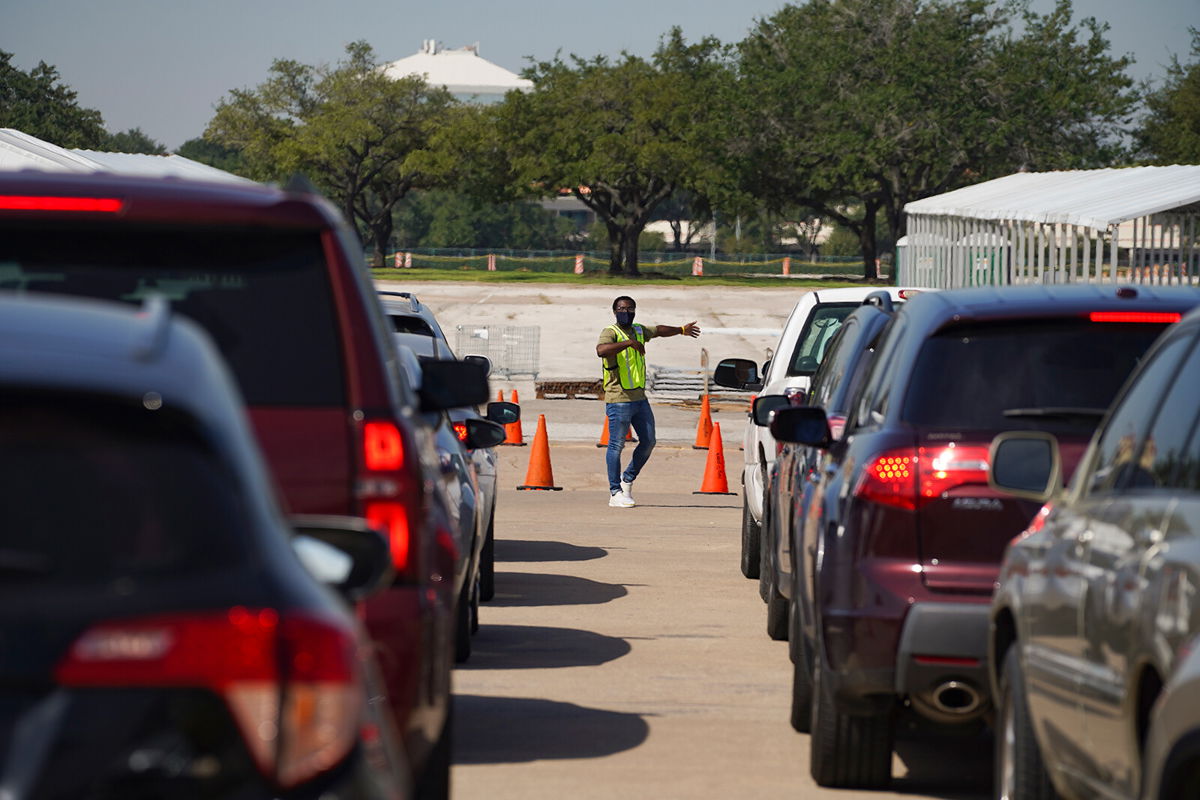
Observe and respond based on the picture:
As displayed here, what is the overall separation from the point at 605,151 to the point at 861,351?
84999 millimetres

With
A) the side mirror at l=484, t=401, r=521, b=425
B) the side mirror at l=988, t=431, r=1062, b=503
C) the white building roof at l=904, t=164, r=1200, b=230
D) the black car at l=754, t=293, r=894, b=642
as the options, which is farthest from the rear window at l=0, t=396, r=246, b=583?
the white building roof at l=904, t=164, r=1200, b=230

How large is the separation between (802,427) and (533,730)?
1669mm

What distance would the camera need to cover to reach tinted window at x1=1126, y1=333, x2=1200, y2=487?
4.50 m

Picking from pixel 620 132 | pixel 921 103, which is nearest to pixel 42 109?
pixel 620 132

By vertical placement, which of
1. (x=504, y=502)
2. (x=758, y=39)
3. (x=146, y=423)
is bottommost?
(x=504, y=502)

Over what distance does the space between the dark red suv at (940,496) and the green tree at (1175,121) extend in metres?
79.9

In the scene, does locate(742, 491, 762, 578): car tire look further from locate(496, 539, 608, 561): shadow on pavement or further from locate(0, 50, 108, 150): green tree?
locate(0, 50, 108, 150): green tree

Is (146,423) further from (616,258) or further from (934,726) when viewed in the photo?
(616,258)

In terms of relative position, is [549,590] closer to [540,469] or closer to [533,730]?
[533,730]

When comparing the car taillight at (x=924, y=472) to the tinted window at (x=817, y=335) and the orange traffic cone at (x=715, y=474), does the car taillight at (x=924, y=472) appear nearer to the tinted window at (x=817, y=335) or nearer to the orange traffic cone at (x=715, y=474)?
the tinted window at (x=817, y=335)

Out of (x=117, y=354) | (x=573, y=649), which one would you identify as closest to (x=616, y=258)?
(x=573, y=649)

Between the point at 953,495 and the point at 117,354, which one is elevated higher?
the point at 117,354

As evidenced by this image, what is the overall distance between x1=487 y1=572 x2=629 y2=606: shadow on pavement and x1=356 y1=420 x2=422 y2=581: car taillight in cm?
707

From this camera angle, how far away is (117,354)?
3.03 m
